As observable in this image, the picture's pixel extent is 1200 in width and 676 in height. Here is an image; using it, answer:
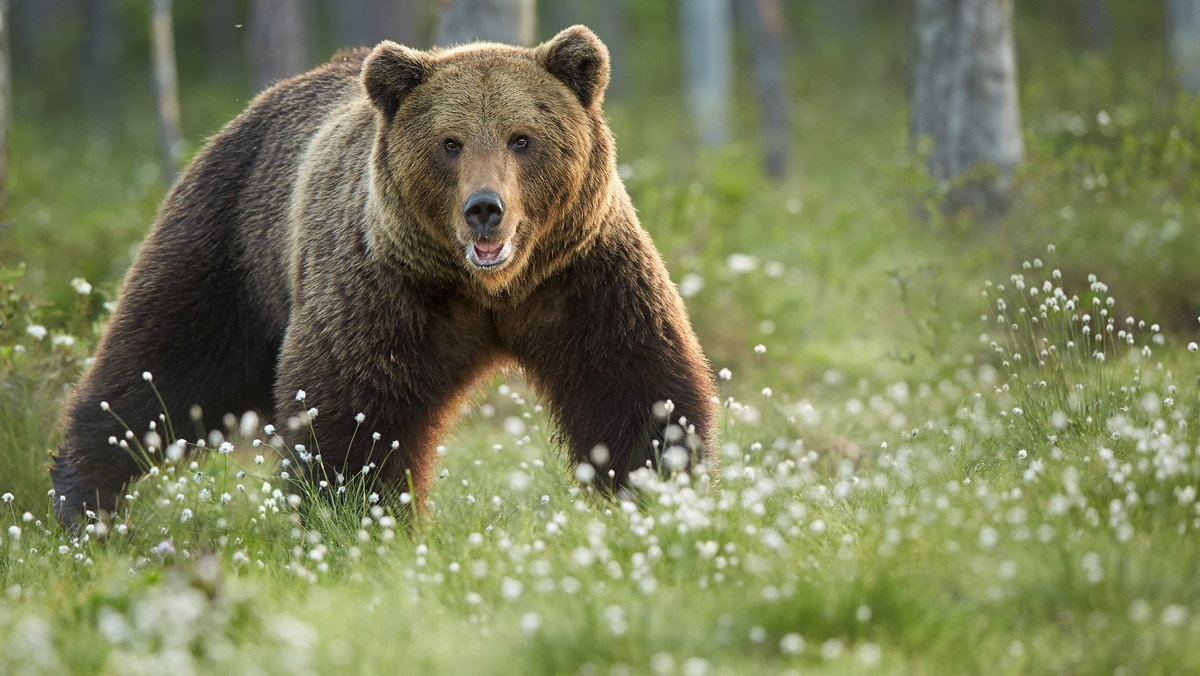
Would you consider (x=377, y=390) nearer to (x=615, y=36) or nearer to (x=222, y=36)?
(x=615, y=36)

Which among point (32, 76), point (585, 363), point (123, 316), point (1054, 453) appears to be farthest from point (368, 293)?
point (32, 76)

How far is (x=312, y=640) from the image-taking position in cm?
284

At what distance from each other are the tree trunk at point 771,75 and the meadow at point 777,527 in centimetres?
1107

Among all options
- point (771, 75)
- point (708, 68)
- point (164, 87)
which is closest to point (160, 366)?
point (164, 87)

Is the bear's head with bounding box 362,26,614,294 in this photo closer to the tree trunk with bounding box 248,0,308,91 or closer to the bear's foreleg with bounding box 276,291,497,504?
the bear's foreleg with bounding box 276,291,497,504

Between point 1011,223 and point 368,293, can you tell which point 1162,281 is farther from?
point 368,293

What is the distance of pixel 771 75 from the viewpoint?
65.0 feet

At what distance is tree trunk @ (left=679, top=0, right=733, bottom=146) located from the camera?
20.1 meters

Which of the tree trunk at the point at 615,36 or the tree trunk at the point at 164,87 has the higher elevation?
the tree trunk at the point at 164,87

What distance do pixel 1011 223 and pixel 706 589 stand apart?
227 inches

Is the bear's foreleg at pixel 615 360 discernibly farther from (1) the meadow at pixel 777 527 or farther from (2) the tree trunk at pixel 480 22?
(2) the tree trunk at pixel 480 22

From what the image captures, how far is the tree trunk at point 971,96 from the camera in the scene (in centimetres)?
881

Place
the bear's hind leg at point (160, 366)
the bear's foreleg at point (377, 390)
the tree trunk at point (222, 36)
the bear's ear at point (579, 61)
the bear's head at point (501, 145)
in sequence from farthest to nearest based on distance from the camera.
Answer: the tree trunk at point (222, 36) < the bear's hind leg at point (160, 366) < the bear's ear at point (579, 61) < the bear's foreleg at point (377, 390) < the bear's head at point (501, 145)

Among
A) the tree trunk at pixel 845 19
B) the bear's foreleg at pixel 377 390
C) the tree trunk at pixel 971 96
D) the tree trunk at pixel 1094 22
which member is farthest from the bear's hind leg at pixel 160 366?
the tree trunk at pixel 845 19
